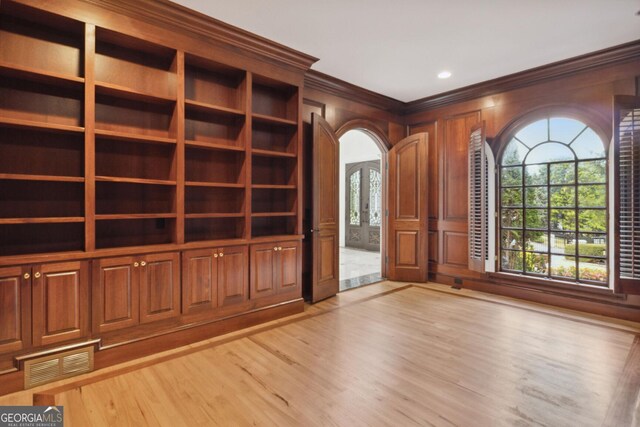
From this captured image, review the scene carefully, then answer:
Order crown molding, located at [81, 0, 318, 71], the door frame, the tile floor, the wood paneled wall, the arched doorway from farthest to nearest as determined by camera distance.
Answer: the arched doorway < the tile floor < the door frame < the wood paneled wall < crown molding, located at [81, 0, 318, 71]

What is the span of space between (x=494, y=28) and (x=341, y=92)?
2043mm

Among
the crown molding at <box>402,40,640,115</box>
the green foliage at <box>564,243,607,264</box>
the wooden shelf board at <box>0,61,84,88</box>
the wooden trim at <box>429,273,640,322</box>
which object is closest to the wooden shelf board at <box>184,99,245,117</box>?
the wooden shelf board at <box>0,61,84,88</box>

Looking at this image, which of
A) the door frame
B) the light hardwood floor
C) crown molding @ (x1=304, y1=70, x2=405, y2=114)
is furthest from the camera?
the door frame

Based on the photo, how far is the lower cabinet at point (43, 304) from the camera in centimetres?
222

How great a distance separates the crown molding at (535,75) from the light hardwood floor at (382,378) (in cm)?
284

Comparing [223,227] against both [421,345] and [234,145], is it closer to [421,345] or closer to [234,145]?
[234,145]

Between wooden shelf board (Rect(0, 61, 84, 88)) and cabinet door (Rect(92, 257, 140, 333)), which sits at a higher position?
wooden shelf board (Rect(0, 61, 84, 88))

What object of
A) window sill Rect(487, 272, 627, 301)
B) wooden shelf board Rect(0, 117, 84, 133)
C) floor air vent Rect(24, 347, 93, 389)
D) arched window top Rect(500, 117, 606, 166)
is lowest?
floor air vent Rect(24, 347, 93, 389)

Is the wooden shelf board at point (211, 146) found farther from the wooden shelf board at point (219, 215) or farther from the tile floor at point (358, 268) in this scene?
the tile floor at point (358, 268)

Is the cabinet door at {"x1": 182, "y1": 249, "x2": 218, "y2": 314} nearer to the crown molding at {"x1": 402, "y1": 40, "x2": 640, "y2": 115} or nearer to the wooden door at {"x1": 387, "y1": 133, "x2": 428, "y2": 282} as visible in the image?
the wooden door at {"x1": 387, "y1": 133, "x2": 428, "y2": 282}

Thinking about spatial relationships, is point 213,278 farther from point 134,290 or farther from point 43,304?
point 43,304

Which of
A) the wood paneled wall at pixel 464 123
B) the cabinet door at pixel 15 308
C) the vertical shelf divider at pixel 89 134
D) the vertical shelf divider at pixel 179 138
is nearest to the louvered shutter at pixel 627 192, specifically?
the wood paneled wall at pixel 464 123

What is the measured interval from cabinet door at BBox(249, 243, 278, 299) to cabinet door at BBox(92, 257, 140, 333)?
3.56ft

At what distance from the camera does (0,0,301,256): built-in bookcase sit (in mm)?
2438
